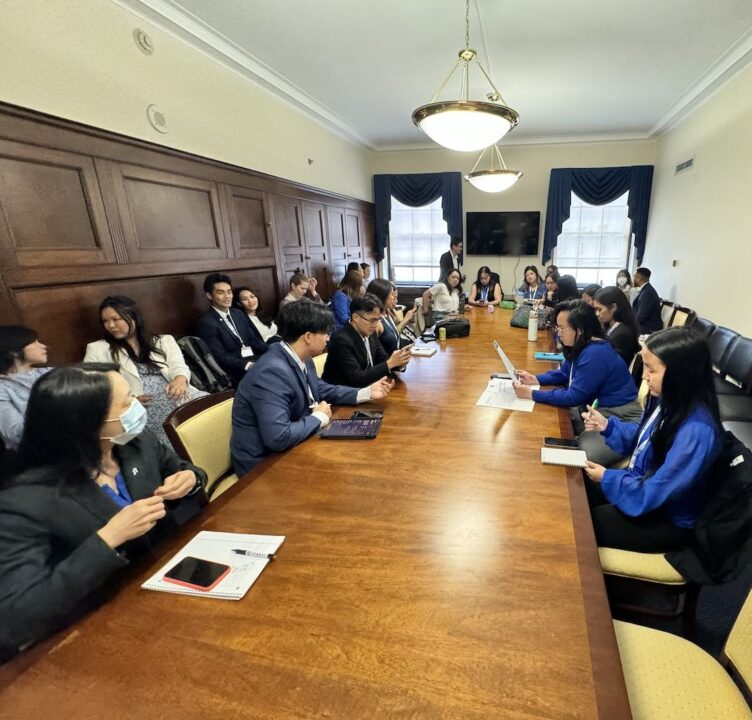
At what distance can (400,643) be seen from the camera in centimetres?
74

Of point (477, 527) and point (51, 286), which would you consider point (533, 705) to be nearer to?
point (477, 527)

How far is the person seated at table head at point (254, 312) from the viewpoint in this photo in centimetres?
356

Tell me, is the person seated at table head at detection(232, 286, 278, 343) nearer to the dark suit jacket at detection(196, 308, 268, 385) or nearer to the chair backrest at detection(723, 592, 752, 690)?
the dark suit jacket at detection(196, 308, 268, 385)

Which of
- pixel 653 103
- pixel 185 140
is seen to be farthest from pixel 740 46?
pixel 185 140

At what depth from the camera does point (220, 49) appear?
3.07 meters

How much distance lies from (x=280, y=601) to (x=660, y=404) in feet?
4.46

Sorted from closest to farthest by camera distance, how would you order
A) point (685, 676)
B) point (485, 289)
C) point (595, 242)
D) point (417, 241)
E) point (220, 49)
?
point (685, 676)
point (220, 49)
point (485, 289)
point (595, 242)
point (417, 241)

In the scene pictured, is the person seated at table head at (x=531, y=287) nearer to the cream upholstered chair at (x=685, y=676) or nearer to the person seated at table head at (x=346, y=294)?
the person seated at table head at (x=346, y=294)

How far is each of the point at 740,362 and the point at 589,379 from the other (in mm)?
1785

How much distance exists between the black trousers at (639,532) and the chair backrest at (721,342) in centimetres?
243

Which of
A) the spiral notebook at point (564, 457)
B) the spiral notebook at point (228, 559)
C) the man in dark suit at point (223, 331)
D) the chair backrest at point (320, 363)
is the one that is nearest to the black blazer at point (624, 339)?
the spiral notebook at point (564, 457)

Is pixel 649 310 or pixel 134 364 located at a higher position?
pixel 134 364

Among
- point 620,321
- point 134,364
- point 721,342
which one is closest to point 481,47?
point 620,321

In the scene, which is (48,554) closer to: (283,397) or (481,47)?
(283,397)
